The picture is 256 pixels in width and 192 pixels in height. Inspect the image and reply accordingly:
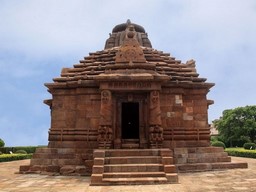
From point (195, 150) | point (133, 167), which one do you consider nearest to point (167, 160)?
point (133, 167)

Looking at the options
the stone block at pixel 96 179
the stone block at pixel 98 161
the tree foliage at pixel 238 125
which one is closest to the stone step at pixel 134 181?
the stone block at pixel 96 179

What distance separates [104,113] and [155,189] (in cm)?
518

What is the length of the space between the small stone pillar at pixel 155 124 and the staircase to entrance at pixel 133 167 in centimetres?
137

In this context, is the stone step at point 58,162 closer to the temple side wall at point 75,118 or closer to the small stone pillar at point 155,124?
the temple side wall at point 75,118

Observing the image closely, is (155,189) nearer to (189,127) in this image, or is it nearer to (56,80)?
(189,127)

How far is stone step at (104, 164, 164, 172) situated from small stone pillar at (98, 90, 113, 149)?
89.5 inches

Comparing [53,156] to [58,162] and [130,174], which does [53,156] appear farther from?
[130,174]

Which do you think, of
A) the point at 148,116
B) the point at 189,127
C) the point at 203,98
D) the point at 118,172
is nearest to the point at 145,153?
the point at 118,172

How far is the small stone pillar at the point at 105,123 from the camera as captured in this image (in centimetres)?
1320

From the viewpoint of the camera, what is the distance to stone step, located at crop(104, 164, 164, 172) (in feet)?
35.7

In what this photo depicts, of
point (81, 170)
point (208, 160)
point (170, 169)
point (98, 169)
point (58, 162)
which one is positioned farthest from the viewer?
point (208, 160)

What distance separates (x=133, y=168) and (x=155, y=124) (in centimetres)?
302

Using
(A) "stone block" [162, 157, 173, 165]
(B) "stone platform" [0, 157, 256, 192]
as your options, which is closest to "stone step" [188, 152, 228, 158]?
(B) "stone platform" [0, 157, 256, 192]

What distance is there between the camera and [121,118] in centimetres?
1441
